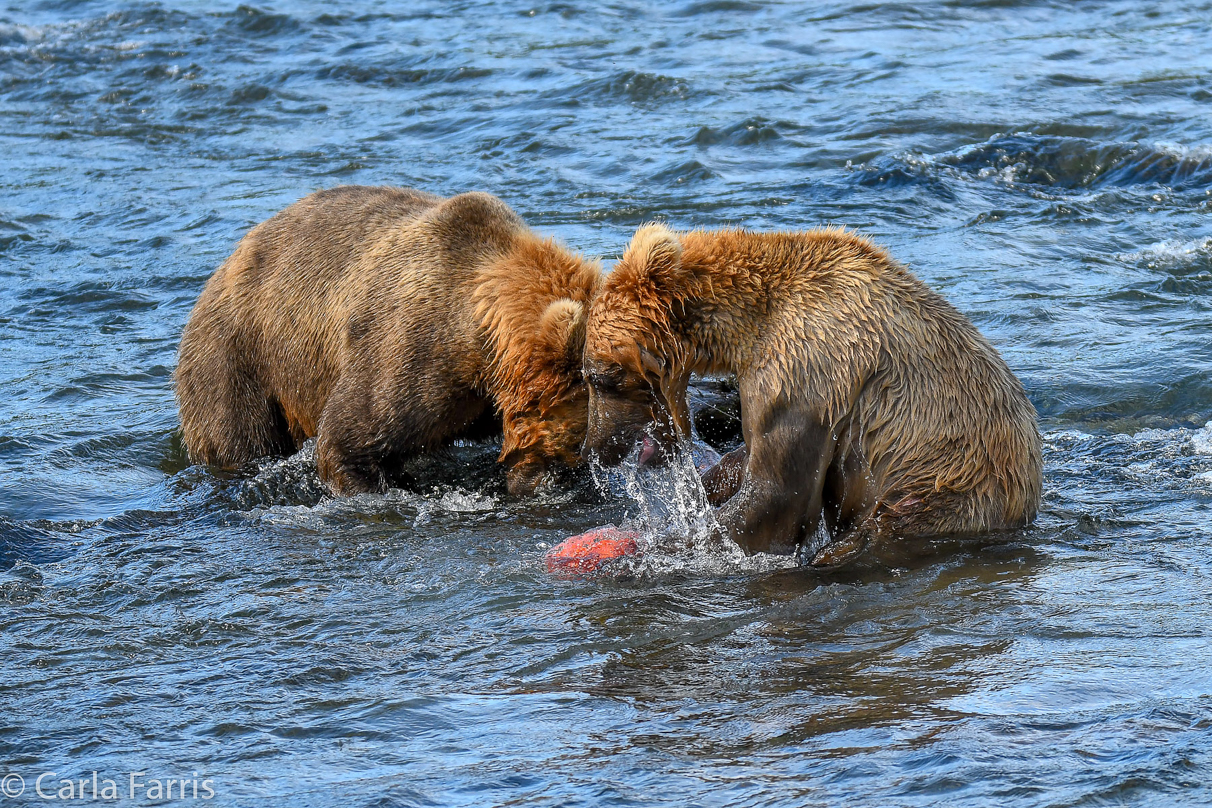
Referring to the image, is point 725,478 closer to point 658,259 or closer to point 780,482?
point 780,482

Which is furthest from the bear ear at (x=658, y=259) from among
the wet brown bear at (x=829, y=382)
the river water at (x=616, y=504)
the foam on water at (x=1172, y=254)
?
the foam on water at (x=1172, y=254)

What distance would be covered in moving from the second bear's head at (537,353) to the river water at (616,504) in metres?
0.31

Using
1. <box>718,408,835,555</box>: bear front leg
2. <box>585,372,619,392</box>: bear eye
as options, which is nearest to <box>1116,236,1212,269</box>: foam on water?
<box>718,408,835,555</box>: bear front leg

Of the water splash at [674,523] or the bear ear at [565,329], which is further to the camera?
the bear ear at [565,329]

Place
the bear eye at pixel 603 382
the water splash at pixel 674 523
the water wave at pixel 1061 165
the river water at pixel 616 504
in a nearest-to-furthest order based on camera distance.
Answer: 1. the river water at pixel 616 504
2. the water splash at pixel 674 523
3. the bear eye at pixel 603 382
4. the water wave at pixel 1061 165

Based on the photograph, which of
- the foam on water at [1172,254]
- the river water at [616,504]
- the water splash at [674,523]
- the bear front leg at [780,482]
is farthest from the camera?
the foam on water at [1172,254]

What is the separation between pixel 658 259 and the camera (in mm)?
5762

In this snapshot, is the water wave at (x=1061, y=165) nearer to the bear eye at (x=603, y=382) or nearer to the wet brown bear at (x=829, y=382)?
the wet brown bear at (x=829, y=382)

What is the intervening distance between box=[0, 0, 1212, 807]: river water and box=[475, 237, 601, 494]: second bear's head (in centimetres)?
31

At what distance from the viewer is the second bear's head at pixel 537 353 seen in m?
6.19

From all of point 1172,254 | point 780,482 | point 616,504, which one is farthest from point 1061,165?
point 780,482

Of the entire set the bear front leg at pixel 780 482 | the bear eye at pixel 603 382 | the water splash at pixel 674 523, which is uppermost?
the bear eye at pixel 603 382

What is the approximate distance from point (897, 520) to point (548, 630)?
58.4 inches

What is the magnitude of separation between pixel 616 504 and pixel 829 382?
1536 millimetres
